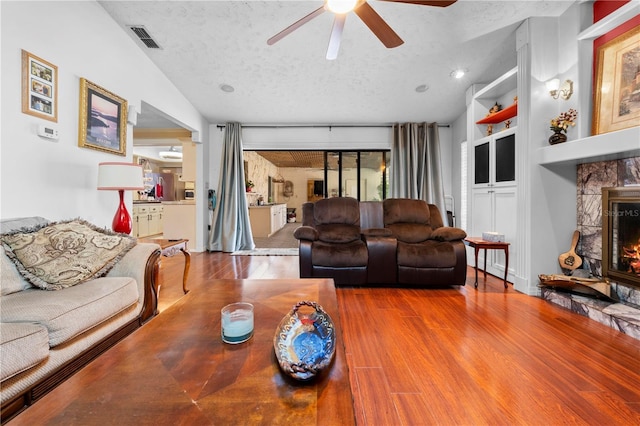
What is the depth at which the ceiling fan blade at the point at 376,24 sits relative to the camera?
6.19 ft

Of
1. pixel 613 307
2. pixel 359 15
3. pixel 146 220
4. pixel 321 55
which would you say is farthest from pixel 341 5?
pixel 146 220

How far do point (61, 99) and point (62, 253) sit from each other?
4.63ft

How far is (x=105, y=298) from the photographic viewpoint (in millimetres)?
1522

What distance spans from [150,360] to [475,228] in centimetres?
402

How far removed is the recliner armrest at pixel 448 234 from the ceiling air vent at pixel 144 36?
12.9 feet

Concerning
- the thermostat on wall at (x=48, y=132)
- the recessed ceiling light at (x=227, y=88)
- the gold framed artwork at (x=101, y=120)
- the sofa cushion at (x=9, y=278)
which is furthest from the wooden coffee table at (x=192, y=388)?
the recessed ceiling light at (x=227, y=88)

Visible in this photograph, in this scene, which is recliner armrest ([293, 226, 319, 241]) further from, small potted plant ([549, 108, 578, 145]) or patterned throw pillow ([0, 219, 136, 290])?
small potted plant ([549, 108, 578, 145])

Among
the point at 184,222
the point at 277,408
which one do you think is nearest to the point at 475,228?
the point at 277,408

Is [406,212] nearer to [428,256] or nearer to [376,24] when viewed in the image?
[428,256]

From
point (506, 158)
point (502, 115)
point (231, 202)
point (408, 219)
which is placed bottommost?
point (408, 219)

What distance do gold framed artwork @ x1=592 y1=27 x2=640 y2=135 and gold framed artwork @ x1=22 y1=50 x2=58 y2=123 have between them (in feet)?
15.0

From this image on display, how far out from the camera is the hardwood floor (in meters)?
1.21

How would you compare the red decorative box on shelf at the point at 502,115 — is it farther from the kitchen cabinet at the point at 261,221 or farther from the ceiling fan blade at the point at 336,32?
the kitchen cabinet at the point at 261,221

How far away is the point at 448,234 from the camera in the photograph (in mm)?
2977
